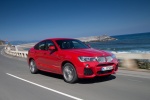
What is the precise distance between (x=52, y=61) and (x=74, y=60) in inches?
60.6

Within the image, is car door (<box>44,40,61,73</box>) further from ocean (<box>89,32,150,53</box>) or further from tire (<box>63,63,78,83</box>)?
ocean (<box>89,32,150,53</box>)

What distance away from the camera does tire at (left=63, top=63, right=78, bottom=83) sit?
7.89m

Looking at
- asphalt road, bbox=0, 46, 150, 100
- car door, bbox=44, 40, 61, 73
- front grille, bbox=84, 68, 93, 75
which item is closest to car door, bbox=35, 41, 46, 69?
car door, bbox=44, 40, 61, 73

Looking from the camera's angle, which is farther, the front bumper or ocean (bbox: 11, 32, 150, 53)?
ocean (bbox: 11, 32, 150, 53)

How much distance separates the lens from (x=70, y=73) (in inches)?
317

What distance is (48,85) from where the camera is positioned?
799cm

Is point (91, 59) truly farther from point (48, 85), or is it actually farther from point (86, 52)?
point (48, 85)

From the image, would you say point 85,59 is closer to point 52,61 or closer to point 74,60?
point 74,60

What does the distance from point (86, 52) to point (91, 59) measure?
1.44 feet

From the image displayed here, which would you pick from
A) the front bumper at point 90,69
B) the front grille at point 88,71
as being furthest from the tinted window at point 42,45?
the front grille at point 88,71

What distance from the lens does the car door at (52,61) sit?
8.60 metres

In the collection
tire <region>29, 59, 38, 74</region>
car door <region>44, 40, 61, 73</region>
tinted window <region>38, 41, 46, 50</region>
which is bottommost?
tire <region>29, 59, 38, 74</region>

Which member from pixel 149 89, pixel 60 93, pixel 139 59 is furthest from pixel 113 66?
pixel 139 59

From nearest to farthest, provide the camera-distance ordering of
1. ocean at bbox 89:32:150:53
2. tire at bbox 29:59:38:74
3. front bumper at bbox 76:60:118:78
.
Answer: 1. front bumper at bbox 76:60:118:78
2. tire at bbox 29:59:38:74
3. ocean at bbox 89:32:150:53
